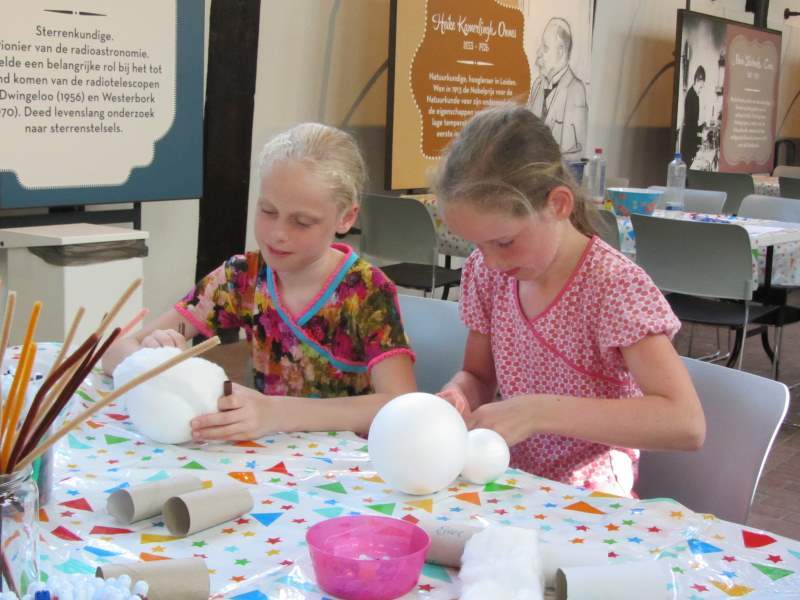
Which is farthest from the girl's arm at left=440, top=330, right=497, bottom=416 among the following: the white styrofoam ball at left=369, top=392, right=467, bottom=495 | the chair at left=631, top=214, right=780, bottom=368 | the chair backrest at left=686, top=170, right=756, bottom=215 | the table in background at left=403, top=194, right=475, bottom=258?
the chair backrest at left=686, top=170, right=756, bottom=215

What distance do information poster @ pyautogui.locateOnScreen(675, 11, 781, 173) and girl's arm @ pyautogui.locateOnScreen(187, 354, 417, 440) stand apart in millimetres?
5752

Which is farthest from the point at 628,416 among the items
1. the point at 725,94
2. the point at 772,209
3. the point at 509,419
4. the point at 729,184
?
the point at 725,94

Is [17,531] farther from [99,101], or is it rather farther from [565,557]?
[99,101]

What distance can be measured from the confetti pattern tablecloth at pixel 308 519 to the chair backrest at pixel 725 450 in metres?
→ 0.30

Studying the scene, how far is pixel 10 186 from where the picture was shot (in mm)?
2896

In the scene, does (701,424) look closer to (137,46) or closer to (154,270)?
(137,46)

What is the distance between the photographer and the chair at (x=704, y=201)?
4605 mm

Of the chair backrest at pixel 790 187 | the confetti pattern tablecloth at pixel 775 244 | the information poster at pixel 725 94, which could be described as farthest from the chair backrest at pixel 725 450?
the information poster at pixel 725 94

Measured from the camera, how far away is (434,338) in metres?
→ 1.69

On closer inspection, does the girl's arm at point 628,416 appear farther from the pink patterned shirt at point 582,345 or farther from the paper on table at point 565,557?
the paper on table at point 565,557

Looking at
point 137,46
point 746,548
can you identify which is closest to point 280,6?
point 137,46

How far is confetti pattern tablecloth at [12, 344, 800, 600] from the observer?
83cm

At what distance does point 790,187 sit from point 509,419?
4.43m

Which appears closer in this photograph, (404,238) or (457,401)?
(457,401)
